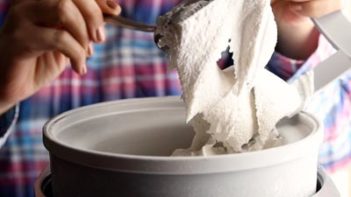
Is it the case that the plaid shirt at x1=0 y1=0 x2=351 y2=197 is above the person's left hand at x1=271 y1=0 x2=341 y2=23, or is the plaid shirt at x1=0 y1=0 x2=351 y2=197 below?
below

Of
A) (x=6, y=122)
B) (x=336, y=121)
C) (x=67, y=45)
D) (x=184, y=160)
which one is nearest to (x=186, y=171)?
(x=184, y=160)

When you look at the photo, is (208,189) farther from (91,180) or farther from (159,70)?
(159,70)

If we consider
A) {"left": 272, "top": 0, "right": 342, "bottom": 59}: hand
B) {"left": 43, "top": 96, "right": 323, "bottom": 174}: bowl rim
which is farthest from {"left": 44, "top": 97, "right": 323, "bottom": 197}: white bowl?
{"left": 272, "top": 0, "right": 342, "bottom": 59}: hand

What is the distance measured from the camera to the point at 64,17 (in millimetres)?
438

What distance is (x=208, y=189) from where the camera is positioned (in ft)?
1.03

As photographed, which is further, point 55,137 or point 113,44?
point 113,44

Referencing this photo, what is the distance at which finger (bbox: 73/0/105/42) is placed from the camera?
→ 1.42ft

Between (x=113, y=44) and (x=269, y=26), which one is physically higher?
(x=269, y=26)

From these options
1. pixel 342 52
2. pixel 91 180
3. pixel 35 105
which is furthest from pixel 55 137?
pixel 35 105

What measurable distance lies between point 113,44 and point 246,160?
363mm

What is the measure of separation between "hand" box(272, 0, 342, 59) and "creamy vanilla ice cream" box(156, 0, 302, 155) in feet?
0.40

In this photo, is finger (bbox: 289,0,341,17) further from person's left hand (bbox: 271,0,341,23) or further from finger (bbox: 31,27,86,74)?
finger (bbox: 31,27,86,74)

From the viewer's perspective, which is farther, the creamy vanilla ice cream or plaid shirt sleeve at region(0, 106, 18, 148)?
plaid shirt sleeve at region(0, 106, 18, 148)

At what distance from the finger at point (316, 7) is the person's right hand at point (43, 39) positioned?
0.13 meters
